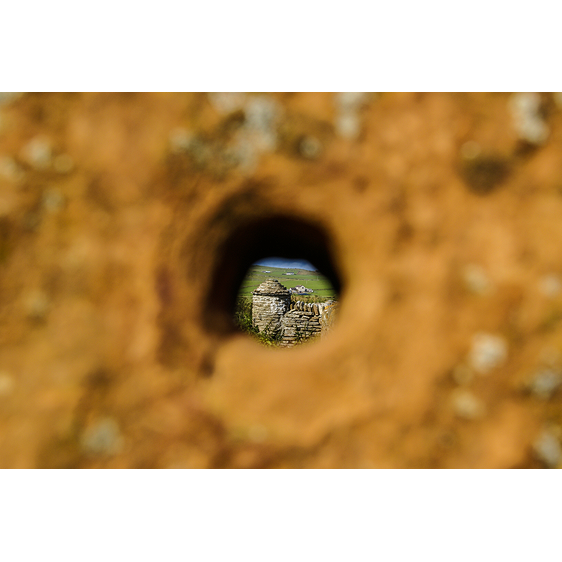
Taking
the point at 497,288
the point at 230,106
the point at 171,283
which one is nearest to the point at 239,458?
the point at 171,283

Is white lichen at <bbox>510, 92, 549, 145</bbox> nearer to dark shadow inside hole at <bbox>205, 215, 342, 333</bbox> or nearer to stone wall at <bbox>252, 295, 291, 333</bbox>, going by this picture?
dark shadow inside hole at <bbox>205, 215, 342, 333</bbox>

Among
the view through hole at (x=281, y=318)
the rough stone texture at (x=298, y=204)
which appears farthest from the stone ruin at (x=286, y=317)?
the rough stone texture at (x=298, y=204)

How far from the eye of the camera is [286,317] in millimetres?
7410

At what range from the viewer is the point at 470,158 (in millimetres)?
1049

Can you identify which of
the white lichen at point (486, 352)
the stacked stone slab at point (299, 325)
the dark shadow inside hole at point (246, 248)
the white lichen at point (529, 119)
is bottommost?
the stacked stone slab at point (299, 325)

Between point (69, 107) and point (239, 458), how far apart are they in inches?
43.8

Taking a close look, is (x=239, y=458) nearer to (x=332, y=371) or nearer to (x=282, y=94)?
(x=332, y=371)

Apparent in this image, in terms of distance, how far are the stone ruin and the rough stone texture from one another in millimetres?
6023

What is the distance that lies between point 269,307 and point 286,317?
0.38m

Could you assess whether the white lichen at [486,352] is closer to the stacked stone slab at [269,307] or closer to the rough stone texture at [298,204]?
the rough stone texture at [298,204]

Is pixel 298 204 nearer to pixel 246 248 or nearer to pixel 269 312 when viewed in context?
pixel 246 248

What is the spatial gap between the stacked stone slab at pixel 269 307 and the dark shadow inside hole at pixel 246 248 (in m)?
5.83

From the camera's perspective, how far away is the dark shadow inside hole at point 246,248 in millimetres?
1187

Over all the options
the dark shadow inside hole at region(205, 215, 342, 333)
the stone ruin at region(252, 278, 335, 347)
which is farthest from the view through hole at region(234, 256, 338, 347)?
the dark shadow inside hole at region(205, 215, 342, 333)
